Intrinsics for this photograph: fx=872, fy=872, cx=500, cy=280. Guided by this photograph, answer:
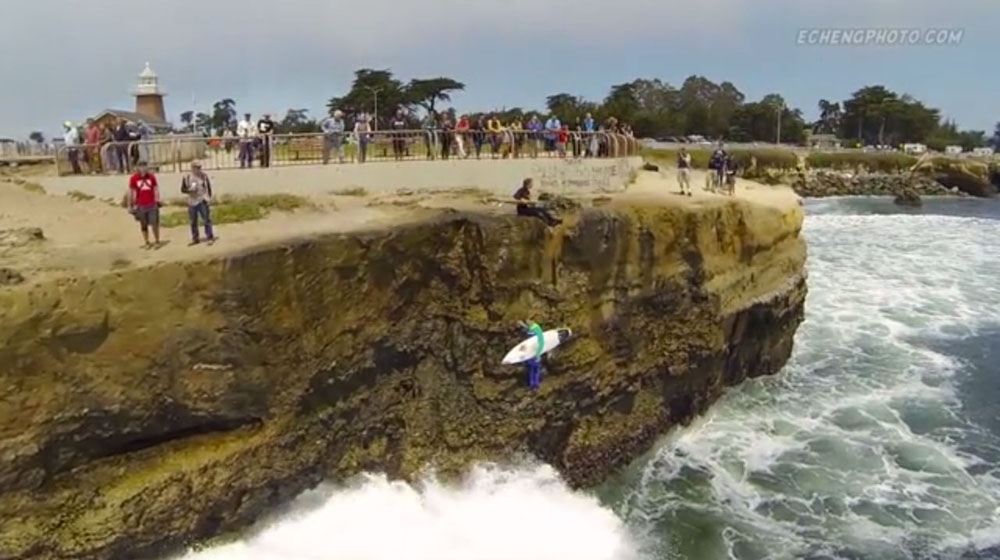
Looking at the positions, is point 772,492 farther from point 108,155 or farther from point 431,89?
point 431,89

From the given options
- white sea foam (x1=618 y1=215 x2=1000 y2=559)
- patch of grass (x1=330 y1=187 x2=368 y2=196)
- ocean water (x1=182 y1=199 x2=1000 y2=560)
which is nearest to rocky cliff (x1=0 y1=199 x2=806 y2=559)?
ocean water (x1=182 y1=199 x2=1000 y2=560)

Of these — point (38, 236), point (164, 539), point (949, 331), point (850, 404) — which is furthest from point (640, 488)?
point (949, 331)

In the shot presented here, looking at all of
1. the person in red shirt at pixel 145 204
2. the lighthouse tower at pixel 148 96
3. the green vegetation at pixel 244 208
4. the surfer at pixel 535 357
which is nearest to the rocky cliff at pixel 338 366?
the surfer at pixel 535 357

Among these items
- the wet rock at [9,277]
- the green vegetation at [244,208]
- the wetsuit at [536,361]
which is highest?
the green vegetation at [244,208]

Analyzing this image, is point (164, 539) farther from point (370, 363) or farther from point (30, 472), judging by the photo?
point (370, 363)

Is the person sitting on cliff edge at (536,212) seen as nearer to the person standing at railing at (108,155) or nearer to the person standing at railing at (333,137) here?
the person standing at railing at (333,137)
